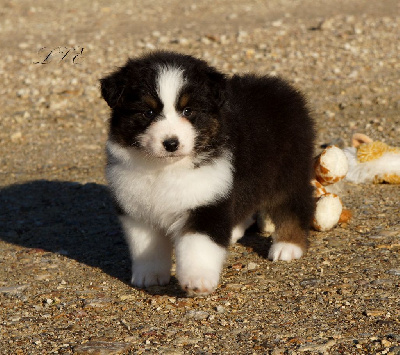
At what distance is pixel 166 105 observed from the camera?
169 inches

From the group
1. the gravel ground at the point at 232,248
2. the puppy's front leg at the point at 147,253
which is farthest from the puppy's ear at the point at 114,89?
the gravel ground at the point at 232,248

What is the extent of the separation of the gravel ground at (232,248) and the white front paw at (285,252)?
0.08m

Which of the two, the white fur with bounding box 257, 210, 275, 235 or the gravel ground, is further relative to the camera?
the white fur with bounding box 257, 210, 275, 235

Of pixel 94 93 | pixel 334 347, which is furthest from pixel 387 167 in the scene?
pixel 94 93

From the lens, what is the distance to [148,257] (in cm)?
490

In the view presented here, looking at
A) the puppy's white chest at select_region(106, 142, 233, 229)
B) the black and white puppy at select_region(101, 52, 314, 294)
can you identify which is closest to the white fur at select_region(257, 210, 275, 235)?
the black and white puppy at select_region(101, 52, 314, 294)

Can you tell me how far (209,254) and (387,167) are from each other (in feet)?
10.1

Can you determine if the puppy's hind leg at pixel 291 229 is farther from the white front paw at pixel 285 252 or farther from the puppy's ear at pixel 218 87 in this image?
the puppy's ear at pixel 218 87

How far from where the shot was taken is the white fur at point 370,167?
6.88 metres

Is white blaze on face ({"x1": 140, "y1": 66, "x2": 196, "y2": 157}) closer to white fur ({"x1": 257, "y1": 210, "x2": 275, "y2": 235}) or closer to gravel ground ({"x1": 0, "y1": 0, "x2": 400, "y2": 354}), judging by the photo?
gravel ground ({"x1": 0, "y1": 0, "x2": 400, "y2": 354})

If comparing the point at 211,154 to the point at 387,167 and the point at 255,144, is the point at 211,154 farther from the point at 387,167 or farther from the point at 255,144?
the point at 387,167

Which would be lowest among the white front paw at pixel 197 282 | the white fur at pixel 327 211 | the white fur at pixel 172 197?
the white fur at pixel 327 211

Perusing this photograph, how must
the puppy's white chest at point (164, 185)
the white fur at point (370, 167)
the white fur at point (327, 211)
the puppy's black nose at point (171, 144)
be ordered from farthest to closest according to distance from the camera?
the white fur at point (370, 167)
the white fur at point (327, 211)
the puppy's white chest at point (164, 185)
the puppy's black nose at point (171, 144)

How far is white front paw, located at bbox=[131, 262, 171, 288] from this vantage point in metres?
4.91
